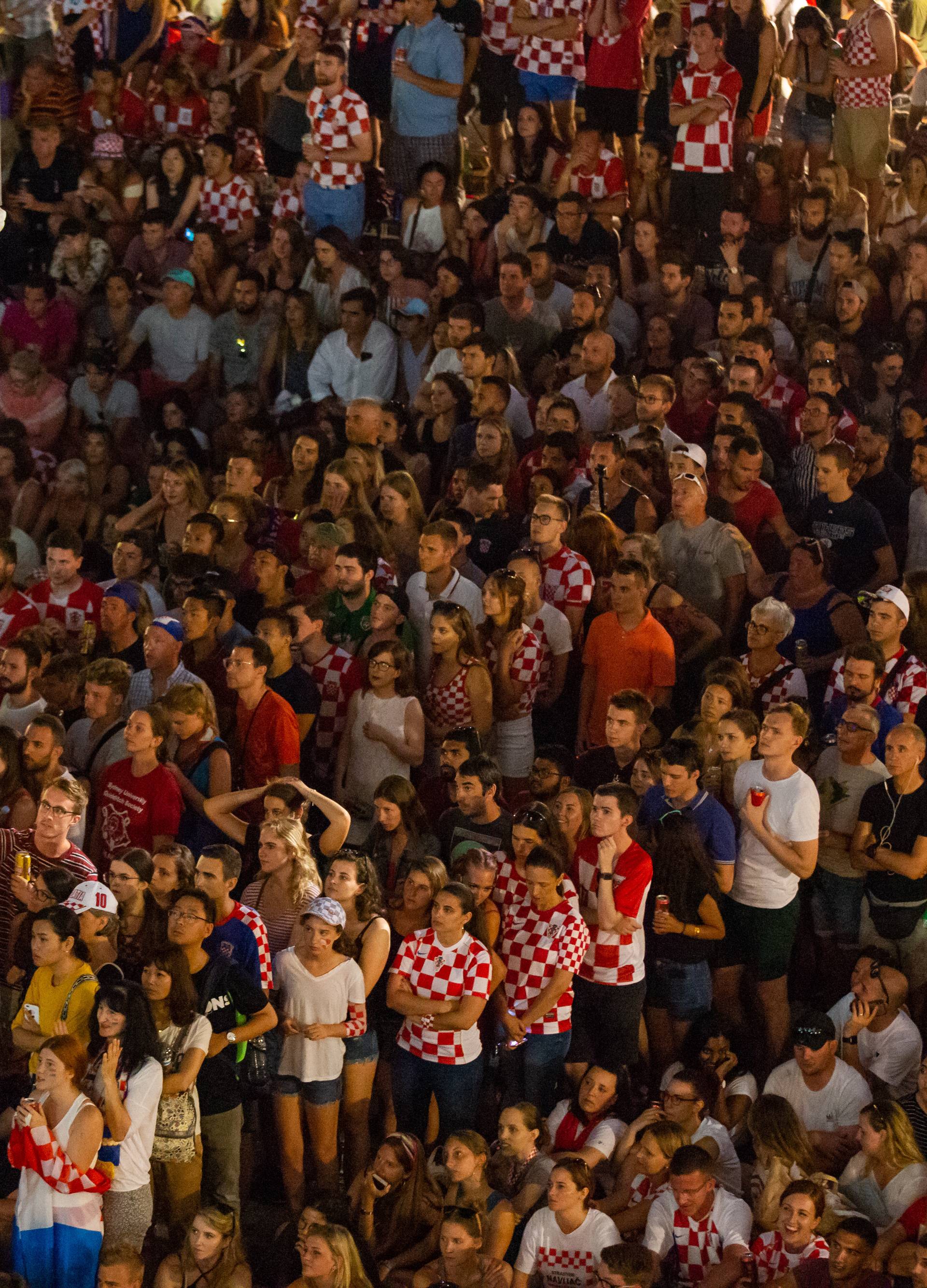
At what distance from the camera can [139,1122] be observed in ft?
19.8

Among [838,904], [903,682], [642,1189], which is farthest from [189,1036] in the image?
[903,682]

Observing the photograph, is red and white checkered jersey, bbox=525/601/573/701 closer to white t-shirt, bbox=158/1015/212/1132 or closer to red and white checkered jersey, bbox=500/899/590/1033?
red and white checkered jersey, bbox=500/899/590/1033

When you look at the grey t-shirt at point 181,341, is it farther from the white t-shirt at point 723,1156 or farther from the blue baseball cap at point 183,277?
the white t-shirt at point 723,1156

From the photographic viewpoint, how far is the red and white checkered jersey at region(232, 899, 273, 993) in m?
6.45

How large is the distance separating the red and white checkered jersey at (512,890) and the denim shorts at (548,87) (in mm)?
6686

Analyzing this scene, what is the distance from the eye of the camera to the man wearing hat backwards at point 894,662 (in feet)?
25.3

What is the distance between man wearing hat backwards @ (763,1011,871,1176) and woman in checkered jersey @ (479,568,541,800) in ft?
5.82

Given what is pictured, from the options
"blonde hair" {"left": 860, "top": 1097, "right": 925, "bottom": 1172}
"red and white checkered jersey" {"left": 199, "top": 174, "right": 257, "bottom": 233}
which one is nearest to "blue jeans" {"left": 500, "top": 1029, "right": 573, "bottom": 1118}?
"blonde hair" {"left": 860, "top": 1097, "right": 925, "bottom": 1172}

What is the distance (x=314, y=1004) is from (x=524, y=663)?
2.03m

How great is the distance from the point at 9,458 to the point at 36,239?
2.73 meters

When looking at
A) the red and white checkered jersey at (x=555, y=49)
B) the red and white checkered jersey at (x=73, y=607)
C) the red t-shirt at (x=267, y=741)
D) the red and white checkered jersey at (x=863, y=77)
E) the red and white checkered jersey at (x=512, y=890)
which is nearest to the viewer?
the red and white checkered jersey at (x=512, y=890)

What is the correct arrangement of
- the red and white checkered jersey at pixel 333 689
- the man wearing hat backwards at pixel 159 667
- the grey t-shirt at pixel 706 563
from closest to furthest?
the man wearing hat backwards at pixel 159 667 < the red and white checkered jersey at pixel 333 689 < the grey t-shirt at pixel 706 563

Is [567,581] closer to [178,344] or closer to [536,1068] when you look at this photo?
[536,1068]

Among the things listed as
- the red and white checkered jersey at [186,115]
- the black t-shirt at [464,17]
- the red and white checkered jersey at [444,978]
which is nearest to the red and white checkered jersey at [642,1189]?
the red and white checkered jersey at [444,978]
